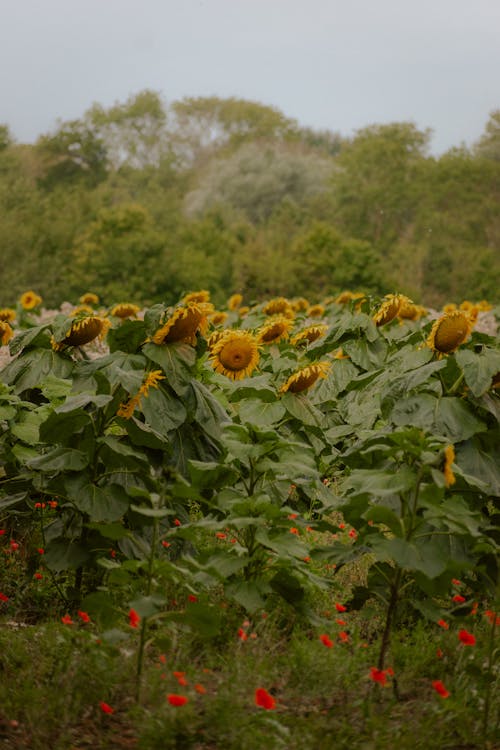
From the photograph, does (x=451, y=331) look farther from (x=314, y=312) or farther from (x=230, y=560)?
(x=314, y=312)

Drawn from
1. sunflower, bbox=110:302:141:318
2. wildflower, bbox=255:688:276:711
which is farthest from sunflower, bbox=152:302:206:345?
sunflower, bbox=110:302:141:318

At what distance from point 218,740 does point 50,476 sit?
1.56m

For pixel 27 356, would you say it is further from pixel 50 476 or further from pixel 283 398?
pixel 283 398

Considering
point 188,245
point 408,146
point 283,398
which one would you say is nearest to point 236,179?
point 408,146

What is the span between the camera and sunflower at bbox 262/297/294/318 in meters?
8.38

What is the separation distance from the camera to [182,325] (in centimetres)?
381

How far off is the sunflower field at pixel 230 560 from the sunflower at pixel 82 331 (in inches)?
0.7

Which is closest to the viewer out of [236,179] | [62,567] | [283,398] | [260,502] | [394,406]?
[260,502]

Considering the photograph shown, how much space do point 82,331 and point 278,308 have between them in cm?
454

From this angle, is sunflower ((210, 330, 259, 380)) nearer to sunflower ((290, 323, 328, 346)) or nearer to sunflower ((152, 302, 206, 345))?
sunflower ((152, 302, 206, 345))

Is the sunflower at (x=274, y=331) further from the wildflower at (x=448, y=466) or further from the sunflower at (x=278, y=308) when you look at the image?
the wildflower at (x=448, y=466)

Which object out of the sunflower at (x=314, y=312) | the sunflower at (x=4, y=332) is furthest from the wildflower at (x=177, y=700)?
the sunflower at (x=314, y=312)

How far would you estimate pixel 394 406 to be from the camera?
3779 millimetres

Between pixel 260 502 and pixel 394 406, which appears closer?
pixel 260 502
